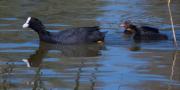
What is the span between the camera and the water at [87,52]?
374 inches

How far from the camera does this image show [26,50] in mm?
12555

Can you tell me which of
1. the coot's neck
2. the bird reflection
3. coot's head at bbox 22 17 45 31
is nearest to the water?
the bird reflection

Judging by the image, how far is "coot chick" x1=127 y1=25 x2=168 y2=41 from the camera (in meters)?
13.7

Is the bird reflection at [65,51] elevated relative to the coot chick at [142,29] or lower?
lower

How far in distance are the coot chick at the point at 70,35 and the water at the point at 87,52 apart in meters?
0.17

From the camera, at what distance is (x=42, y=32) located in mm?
13719

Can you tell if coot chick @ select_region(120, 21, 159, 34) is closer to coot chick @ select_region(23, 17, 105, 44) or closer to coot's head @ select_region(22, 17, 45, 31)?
coot chick @ select_region(23, 17, 105, 44)

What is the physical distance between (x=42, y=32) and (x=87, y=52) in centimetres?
154

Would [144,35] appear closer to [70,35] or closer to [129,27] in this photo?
[129,27]

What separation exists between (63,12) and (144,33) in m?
3.35

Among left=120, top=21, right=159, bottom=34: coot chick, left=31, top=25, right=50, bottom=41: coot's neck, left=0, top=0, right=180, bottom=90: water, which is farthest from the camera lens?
left=120, top=21, right=159, bottom=34: coot chick

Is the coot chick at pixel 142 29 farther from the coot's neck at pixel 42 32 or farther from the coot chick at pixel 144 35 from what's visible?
the coot's neck at pixel 42 32

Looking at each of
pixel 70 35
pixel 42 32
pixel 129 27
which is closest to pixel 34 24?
pixel 42 32

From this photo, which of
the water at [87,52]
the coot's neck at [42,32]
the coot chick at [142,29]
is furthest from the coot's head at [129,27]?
the coot's neck at [42,32]
